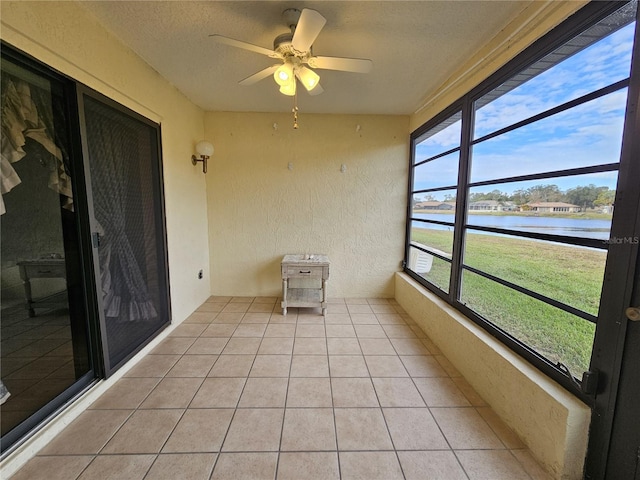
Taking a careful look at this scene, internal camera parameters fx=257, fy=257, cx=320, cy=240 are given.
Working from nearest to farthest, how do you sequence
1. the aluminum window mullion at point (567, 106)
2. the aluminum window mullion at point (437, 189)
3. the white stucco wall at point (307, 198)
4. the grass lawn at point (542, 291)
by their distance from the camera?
1. the aluminum window mullion at point (567, 106)
2. the grass lawn at point (542, 291)
3. the aluminum window mullion at point (437, 189)
4. the white stucco wall at point (307, 198)

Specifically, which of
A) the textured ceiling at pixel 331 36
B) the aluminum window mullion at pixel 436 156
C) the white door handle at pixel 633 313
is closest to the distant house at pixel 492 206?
the aluminum window mullion at pixel 436 156

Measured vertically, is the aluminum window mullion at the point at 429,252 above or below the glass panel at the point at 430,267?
above

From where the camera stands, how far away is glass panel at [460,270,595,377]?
1285 millimetres

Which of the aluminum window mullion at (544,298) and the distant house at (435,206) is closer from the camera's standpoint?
the aluminum window mullion at (544,298)

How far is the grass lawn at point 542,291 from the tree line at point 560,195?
23 cm

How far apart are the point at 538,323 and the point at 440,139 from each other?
6.60ft

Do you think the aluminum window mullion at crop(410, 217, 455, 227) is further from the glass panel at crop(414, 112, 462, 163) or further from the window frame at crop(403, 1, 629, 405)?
the glass panel at crop(414, 112, 462, 163)

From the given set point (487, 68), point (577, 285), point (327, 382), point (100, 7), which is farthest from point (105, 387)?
point (487, 68)

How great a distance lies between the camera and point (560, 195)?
1403 mm

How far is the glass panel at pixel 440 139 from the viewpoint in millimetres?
2436

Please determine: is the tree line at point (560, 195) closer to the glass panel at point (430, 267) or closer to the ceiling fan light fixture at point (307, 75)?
the glass panel at point (430, 267)

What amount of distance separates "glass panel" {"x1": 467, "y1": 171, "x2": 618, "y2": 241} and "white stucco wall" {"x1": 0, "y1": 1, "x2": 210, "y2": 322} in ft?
9.30

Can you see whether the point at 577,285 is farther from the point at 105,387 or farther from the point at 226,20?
the point at 105,387

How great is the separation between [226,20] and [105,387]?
8.49 ft
